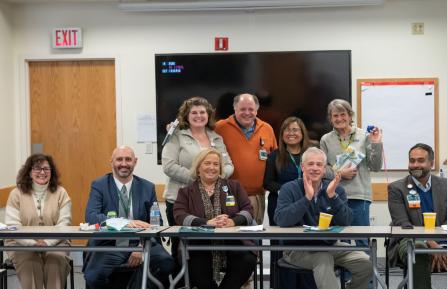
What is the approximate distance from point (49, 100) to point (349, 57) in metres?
3.25

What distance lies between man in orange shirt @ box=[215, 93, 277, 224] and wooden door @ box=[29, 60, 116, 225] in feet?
7.20

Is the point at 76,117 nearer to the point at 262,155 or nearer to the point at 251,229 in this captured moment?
the point at 262,155

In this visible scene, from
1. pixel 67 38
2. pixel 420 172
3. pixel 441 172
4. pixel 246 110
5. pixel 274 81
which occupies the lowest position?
pixel 441 172

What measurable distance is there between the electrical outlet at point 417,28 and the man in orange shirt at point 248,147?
240 centimetres

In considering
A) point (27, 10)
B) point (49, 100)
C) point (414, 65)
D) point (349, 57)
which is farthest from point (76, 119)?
point (414, 65)

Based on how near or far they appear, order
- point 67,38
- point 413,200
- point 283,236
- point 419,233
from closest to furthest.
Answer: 1. point 419,233
2. point 283,236
3. point 413,200
4. point 67,38

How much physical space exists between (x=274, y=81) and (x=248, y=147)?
171 cm

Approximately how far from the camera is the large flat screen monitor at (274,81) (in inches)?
263

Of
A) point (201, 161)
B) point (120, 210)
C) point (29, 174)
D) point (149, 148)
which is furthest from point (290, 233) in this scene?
point (149, 148)

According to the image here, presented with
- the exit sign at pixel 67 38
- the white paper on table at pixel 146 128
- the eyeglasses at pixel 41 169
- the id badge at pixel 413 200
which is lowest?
the id badge at pixel 413 200

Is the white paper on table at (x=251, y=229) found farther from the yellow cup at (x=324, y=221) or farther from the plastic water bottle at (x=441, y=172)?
the plastic water bottle at (x=441, y=172)

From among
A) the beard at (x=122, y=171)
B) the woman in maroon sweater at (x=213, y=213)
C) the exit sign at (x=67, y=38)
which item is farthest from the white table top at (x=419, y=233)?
the exit sign at (x=67, y=38)

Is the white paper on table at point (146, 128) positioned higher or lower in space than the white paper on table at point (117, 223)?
higher

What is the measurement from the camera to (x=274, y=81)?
6.73 metres
